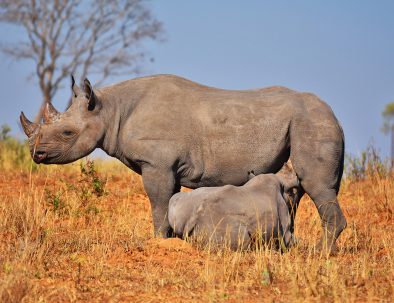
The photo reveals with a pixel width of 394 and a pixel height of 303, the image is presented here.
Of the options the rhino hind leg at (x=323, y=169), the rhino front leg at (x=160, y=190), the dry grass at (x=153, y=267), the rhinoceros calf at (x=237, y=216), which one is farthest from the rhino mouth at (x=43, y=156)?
the rhino hind leg at (x=323, y=169)

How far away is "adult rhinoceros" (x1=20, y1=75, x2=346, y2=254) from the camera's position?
8.28 metres

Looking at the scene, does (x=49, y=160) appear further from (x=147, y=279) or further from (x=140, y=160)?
(x=147, y=279)

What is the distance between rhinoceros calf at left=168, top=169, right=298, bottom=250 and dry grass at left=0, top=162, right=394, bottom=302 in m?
0.19

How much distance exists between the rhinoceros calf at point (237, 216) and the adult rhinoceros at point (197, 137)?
0.51 meters

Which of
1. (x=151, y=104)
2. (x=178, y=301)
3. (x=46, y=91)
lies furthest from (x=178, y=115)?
(x=46, y=91)

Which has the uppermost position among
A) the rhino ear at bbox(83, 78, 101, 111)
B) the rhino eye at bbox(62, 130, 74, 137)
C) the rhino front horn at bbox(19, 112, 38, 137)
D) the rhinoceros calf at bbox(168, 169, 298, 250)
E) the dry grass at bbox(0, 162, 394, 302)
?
the rhino ear at bbox(83, 78, 101, 111)

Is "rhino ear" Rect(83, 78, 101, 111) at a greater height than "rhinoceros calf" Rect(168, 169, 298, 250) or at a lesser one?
greater

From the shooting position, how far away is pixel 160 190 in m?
8.21

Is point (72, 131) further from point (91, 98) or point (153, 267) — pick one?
point (153, 267)

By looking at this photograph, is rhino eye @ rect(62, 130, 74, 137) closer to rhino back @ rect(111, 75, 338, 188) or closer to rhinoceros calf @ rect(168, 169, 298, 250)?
rhino back @ rect(111, 75, 338, 188)

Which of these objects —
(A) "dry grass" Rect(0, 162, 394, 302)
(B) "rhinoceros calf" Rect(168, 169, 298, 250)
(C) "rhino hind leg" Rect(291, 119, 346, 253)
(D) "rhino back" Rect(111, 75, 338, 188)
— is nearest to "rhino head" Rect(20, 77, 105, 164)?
(D) "rhino back" Rect(111, 75, 338, 188)

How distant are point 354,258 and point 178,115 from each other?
235 centimetres

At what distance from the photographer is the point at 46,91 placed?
104 ft

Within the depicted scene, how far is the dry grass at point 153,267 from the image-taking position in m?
5.71
